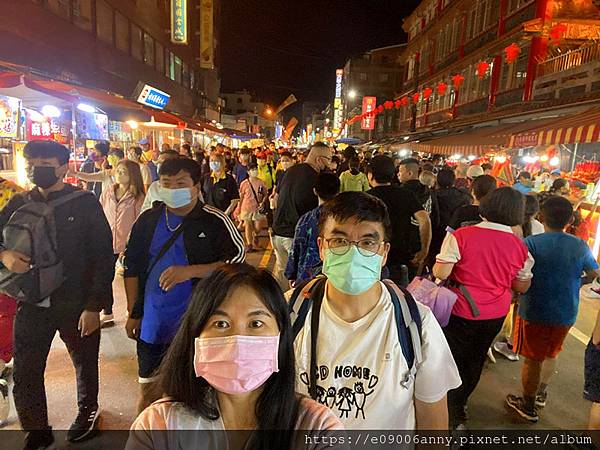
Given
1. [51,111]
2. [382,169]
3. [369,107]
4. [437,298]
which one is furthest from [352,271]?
[369,107]

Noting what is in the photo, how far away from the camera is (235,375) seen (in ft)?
4.68

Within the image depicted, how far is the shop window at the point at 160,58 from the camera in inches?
1102

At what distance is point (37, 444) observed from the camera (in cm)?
316

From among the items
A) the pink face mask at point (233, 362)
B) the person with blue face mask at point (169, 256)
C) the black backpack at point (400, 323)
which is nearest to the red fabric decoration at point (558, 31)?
the person with blue face mask at point (169, 256)

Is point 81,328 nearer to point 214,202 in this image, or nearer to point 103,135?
point 214,202

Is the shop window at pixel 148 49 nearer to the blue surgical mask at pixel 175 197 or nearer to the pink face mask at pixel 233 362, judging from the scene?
the blue surgical mask at pixel 175 197

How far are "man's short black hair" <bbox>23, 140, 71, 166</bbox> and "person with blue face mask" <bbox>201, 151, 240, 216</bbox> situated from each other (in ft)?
16.7

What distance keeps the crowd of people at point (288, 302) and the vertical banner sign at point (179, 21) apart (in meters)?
24.3

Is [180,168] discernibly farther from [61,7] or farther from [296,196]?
[61,7]

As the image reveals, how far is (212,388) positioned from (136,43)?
86.6ft

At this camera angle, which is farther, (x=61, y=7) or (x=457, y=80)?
(x=457, y=80)

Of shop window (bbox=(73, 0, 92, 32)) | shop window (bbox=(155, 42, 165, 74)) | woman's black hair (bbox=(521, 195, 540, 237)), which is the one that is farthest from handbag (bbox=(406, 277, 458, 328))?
shop window (bbox=(155, 42, 165, 74))

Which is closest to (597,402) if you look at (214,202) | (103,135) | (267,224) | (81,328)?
(81,328)

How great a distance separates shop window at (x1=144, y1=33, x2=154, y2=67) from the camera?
999 inches
